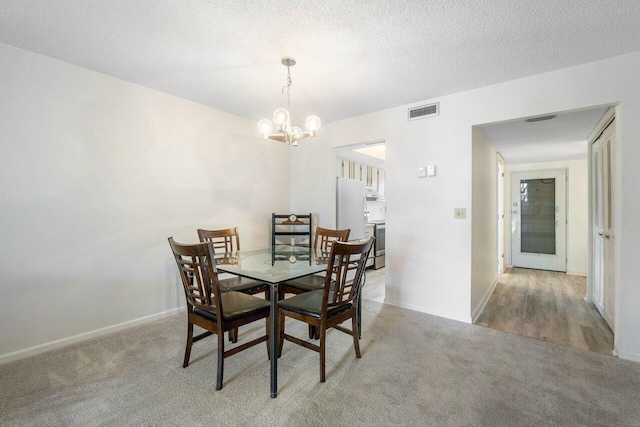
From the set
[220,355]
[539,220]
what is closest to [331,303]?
[220,355]

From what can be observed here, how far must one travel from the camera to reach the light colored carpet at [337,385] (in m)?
1.58

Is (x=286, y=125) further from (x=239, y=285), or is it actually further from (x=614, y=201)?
(x=614, y=201)

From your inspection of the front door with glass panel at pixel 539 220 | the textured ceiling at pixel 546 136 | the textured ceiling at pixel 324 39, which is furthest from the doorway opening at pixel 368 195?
the front door with glass panel at pixel 539 220

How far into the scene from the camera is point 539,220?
5.63 meters

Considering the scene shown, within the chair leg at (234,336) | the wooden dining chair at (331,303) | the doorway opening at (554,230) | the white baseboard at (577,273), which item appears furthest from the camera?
the white baseboard at (577,273)

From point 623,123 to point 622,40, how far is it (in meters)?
0.61

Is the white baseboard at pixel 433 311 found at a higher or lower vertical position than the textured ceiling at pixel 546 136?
lower

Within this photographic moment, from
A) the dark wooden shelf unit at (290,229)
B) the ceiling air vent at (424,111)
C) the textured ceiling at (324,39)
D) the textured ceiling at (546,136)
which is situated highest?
the textured ceiling at (324,39)

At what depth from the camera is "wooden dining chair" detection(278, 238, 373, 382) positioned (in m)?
1.83

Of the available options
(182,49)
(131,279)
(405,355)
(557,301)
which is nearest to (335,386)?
(405,355)

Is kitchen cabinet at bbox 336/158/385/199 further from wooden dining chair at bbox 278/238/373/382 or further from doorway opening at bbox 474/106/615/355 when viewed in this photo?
wooden dining chair at bbox 278/238/373/382

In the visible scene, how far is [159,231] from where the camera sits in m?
2.95

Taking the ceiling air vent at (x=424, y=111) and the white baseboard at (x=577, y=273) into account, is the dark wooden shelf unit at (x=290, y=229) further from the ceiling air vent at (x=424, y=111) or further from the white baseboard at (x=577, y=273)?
the white baseboard at (x=577, y=273)

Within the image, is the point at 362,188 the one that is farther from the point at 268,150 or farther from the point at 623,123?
the point at 623,123
